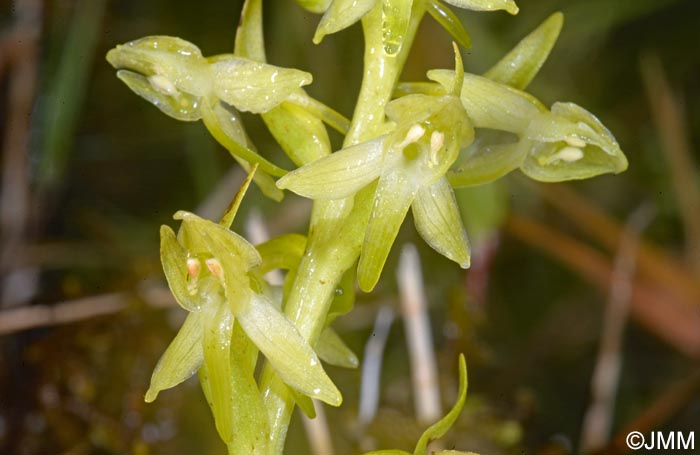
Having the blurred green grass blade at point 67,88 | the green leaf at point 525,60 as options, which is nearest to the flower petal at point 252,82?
the green leaf at point 525,60

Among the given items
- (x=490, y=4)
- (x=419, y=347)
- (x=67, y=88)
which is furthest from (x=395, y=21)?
(x=67, y=88)

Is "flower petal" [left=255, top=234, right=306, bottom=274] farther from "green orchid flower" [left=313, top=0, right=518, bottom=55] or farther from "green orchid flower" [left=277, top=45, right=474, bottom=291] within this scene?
"green orchid flower" [left=313, top=0, right=518, bottom=55]

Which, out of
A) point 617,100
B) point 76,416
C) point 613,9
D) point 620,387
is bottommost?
point 76,416

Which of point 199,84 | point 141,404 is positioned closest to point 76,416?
point 141,404

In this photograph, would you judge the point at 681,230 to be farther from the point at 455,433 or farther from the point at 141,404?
the point at 141,404

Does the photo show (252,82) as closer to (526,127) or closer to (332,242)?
(332,242)

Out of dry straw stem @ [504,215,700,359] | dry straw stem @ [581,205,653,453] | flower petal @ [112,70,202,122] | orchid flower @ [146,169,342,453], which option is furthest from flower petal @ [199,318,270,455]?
dry straw stem @ [504,215,700,359]
